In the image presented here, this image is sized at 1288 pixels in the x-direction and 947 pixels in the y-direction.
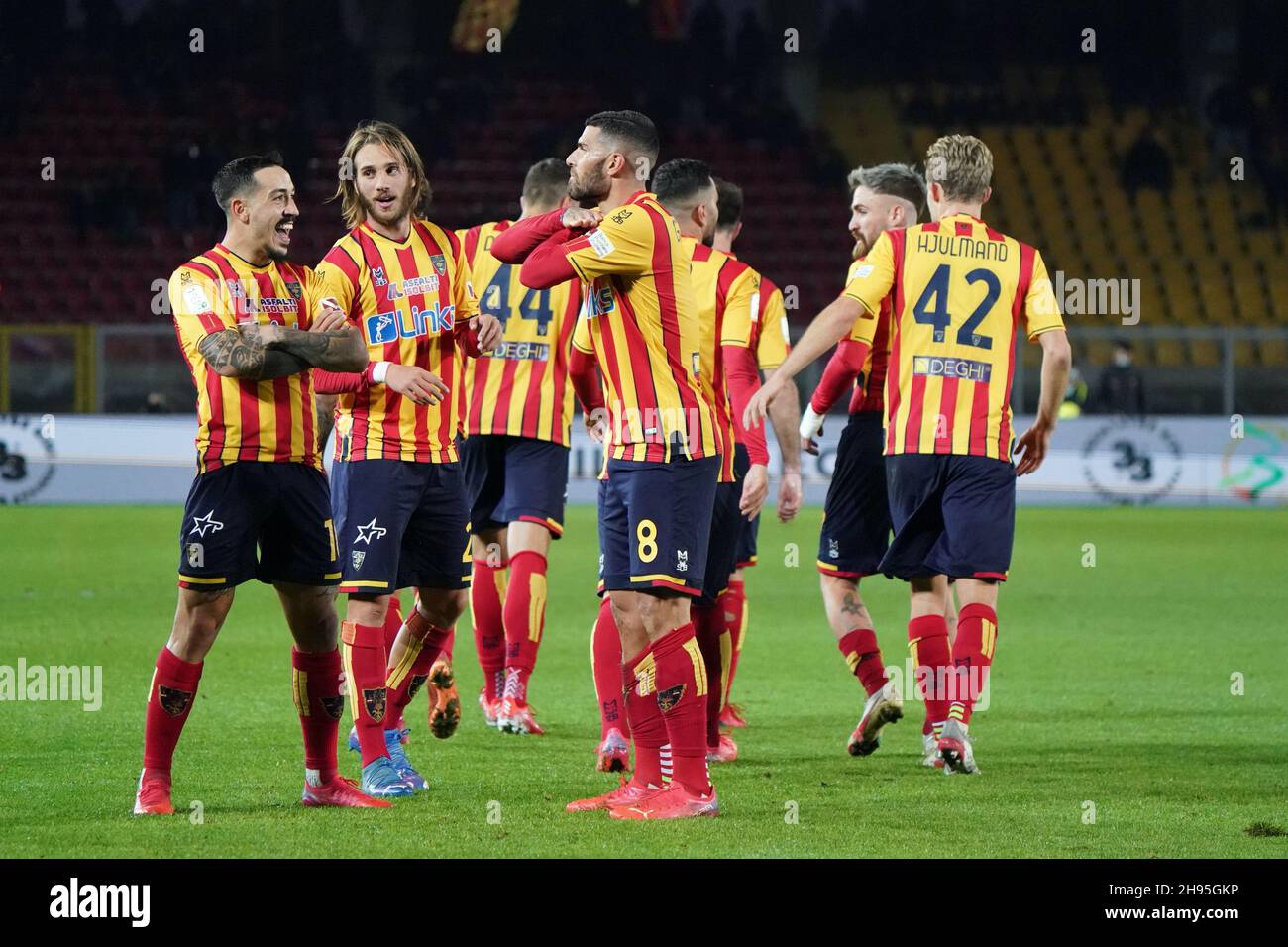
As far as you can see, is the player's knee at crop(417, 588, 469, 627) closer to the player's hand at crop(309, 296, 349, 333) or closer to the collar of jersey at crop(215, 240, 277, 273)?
the player's hand at crop(309, 296, 349, 333)

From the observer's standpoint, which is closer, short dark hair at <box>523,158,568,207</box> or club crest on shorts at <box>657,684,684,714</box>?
club crest on shorts at <box>657,684,684,714</box>

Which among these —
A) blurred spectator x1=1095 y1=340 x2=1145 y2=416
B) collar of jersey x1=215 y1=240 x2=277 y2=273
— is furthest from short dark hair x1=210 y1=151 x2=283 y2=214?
blurred spectator x1=1095 y1=340 x2=1145 y2=416

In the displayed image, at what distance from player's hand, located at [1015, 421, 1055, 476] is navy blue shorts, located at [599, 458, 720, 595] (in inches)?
52.8

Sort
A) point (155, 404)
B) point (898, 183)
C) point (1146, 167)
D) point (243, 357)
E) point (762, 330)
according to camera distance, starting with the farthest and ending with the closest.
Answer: point (1146, 167) → point (155, 404) → point (898, 183) → point (762, 330) → point (243, 357)

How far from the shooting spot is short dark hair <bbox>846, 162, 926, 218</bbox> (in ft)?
22.5

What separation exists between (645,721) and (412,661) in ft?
3.67

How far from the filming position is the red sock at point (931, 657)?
614 cm

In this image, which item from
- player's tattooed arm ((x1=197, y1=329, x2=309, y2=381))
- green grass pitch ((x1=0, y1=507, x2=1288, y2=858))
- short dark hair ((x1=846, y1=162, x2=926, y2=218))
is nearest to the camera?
green grass pitch ((x1=0, y1=507, x2=1288, y2=858))

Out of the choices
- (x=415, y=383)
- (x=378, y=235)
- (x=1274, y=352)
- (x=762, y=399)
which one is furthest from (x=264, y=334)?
(x=1274, y=352)

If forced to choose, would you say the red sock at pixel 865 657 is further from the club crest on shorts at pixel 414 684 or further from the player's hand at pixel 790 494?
the club crest on shorts at pixel 414 684

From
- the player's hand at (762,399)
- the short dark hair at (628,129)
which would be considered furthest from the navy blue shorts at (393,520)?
the short dark hair at (628,129)

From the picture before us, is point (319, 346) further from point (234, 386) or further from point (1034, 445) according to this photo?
point (1034, 445)

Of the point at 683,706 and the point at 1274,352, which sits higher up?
the point at 1274,352

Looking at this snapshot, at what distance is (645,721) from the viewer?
530 centimetres
